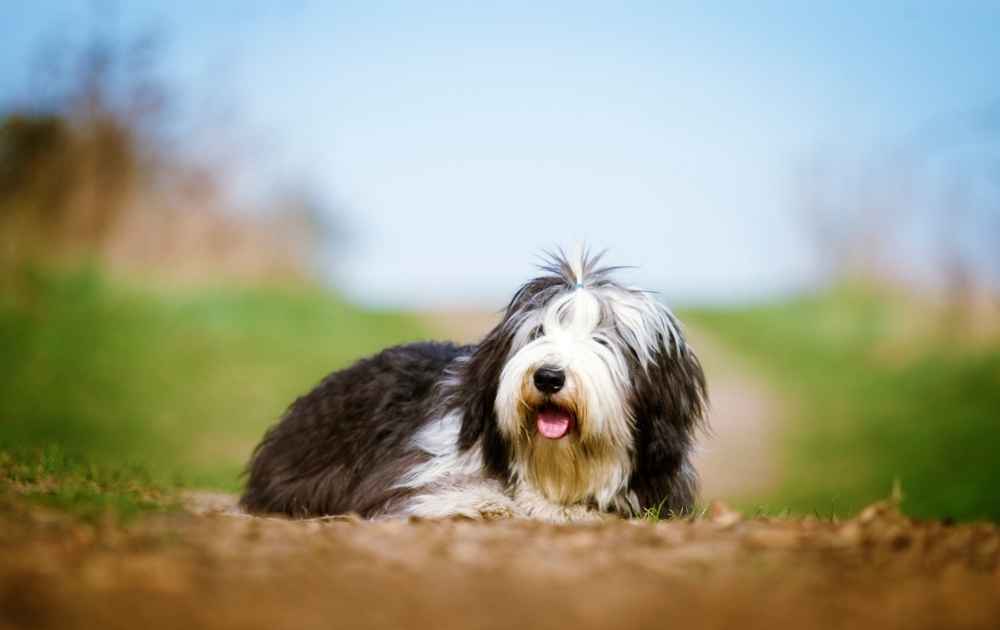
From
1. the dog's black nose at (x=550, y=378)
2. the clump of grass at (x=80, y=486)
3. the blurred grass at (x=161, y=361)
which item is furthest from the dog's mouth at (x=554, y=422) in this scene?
the blurred grass at (x=161, y=361)

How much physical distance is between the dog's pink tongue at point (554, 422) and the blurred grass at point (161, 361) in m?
6.83

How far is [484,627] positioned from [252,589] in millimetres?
721

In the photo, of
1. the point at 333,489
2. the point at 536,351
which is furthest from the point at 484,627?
the point at 333,489

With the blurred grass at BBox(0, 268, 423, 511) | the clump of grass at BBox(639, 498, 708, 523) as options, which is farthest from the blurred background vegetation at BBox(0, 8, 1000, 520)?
the clump of grass at BBox(639, 498, 708, 523)

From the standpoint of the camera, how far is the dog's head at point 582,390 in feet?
16.8

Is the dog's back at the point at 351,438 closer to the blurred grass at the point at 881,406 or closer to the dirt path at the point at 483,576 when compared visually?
the dirt path at the point at 483,576

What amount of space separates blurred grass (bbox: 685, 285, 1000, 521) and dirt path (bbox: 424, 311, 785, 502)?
0.88ft

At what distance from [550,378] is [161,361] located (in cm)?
1159

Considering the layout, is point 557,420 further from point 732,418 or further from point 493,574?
point 732,418

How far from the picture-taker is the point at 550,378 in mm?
5066

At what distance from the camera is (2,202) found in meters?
16.4

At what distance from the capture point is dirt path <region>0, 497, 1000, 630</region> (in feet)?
10.1

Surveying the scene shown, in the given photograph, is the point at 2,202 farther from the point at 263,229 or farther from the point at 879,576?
the point at 879,576

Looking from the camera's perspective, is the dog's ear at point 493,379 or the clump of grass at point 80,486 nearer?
the clump of grass at point 80,486
